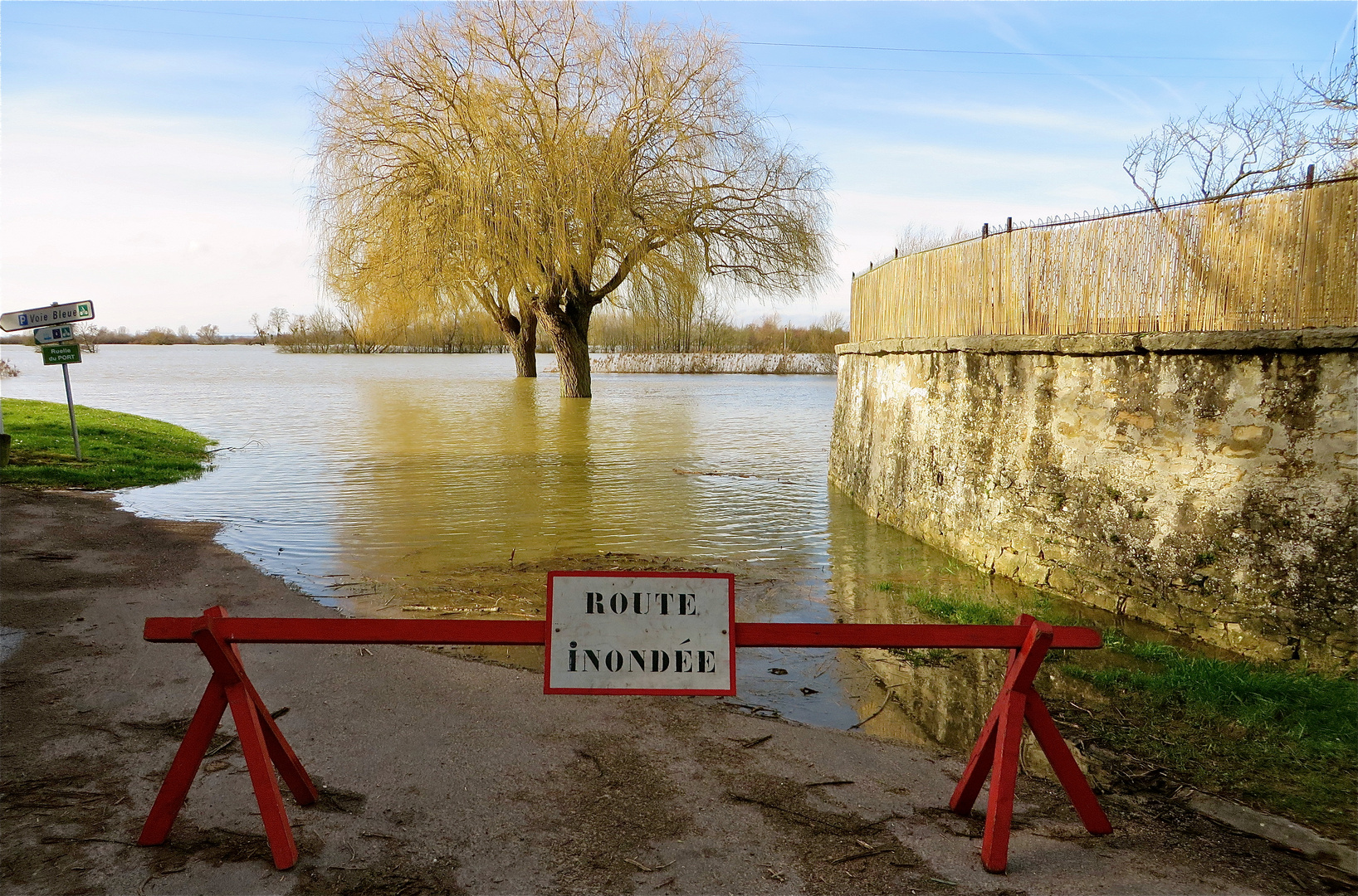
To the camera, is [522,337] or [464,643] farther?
[522,337]

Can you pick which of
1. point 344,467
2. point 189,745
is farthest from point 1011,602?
point 344,467

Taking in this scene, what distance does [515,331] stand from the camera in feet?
122

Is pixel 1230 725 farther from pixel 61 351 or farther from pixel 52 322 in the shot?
pixel 61 351

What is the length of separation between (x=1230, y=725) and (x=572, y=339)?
85.0 feet

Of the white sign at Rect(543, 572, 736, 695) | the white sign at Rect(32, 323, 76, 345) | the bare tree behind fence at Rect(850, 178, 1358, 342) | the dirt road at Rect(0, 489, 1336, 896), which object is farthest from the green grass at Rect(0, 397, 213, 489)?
the bare tree behind fence at Rect(850, 178, 1358, 342)

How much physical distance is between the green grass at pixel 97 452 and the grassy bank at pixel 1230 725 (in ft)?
40.9

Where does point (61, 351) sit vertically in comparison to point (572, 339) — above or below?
below

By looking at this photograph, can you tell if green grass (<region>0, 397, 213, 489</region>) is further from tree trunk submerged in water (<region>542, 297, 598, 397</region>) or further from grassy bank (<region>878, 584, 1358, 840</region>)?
grassy bank (<region>878, 584, 1358, 840</region>)

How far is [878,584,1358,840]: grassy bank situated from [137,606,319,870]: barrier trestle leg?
3.78 m

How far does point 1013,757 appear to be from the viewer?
3.44 m

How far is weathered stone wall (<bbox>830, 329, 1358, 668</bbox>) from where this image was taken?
20.0ft

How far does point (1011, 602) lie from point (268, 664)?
574 cm

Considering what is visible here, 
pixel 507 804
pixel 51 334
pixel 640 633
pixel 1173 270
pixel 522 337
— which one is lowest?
pixel 507 804

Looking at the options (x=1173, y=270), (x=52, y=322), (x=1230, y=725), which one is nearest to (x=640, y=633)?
(x=1230, y=725)
